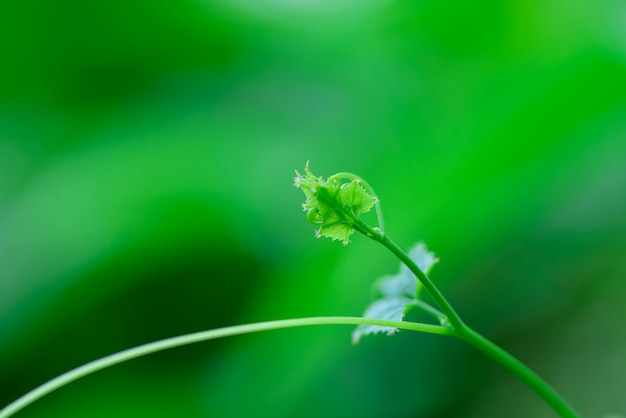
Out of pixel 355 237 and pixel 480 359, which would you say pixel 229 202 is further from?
pixel 480 359

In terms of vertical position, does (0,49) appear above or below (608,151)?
above

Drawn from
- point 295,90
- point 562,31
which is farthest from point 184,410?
point 562,31

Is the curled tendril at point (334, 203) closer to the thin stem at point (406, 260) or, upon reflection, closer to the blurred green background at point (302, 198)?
the thin stem at point (406, 260)

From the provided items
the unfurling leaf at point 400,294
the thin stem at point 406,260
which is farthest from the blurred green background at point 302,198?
the thin stem at point 406,260

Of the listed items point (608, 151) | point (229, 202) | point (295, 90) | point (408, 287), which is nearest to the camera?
point (408, 287)

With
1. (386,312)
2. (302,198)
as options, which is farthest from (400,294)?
(302,198)

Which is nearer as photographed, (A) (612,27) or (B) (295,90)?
(A) (612,27)

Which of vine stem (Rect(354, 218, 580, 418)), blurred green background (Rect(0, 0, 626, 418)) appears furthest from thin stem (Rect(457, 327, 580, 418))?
blurred green background (Rect(0, 0, 626, 418))
